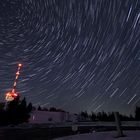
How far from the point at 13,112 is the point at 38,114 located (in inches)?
1171

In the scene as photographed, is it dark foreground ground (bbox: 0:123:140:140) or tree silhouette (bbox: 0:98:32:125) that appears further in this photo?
tree silhouette (bbox: 0:98:32:125)

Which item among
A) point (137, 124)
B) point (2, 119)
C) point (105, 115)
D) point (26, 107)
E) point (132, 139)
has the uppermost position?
point (105, 115)

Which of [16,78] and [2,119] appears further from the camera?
[16,78]

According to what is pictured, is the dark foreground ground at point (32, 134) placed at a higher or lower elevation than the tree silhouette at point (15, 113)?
lower

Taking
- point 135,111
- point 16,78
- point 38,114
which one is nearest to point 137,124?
point 16,78

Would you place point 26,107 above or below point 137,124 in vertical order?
above

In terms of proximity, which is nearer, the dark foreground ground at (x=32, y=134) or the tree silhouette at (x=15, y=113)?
the dark foreground ground at (x=32, y=134)

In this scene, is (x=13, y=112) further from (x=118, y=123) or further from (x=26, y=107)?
(x=118, y=123)

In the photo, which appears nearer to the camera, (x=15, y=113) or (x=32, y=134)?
(x=32, y=134)

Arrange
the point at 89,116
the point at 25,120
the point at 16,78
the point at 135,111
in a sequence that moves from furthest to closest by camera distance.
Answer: the point at 89,116 < the point at 135,111 < the point at 16,78 < the point at 25,120

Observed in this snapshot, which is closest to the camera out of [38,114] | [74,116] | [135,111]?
[38,114]

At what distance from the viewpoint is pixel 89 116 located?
537 ft

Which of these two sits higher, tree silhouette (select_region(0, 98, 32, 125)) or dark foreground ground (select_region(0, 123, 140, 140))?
tree silhouette (select_region(0, 98, 32, 125))

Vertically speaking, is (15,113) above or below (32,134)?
above
